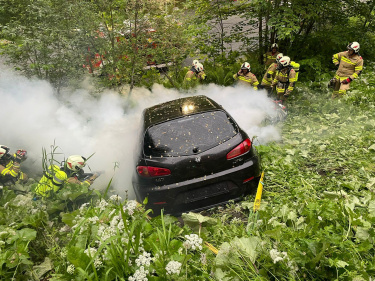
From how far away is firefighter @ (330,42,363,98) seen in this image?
7691 mm

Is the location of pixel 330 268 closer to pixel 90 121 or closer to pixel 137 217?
pixel 137 217

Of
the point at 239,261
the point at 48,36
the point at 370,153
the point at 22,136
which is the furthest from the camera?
the point at 22,136

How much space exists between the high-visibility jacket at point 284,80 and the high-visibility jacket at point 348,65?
1.47 meters

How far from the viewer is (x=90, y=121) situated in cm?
905

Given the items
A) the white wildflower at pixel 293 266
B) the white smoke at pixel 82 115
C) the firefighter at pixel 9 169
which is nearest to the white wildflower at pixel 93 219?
the white wildflower at pixel 293 266

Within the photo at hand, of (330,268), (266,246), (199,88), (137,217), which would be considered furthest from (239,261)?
(199,88)

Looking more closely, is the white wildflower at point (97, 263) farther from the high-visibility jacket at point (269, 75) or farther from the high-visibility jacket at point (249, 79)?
the high-visibility jacket at point (269, 75)

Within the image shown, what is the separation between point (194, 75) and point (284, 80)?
9.41ft

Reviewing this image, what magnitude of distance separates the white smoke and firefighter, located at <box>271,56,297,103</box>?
0.43 metres

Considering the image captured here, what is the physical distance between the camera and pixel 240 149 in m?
4.35

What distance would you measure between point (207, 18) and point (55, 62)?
16.7ft

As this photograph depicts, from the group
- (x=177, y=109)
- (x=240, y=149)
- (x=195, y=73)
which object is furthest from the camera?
(x=195, y=73)

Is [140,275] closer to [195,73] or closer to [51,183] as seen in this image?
[51,183]

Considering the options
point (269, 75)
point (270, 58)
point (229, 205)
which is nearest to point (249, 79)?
point (269, 75)
